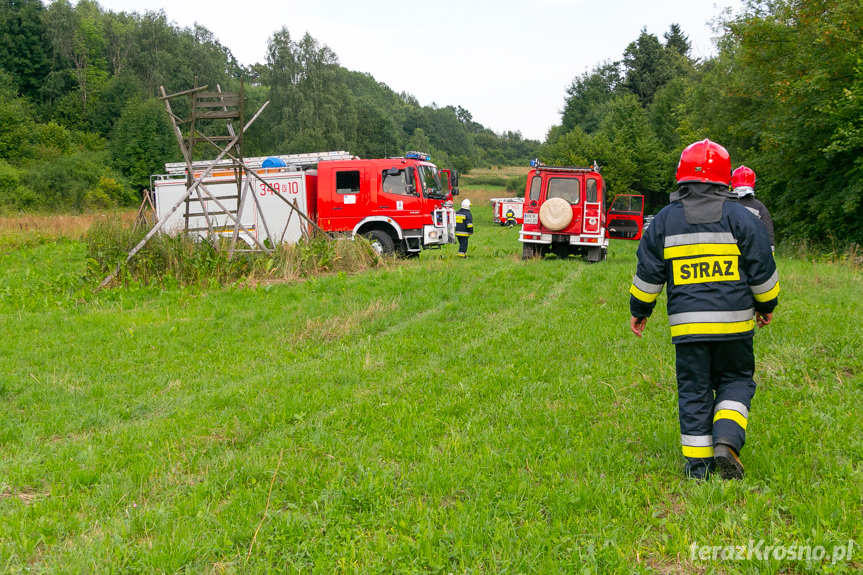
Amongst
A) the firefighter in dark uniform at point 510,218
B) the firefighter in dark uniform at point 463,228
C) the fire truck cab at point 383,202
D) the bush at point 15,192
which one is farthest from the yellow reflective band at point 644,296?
the bush at point 15,192

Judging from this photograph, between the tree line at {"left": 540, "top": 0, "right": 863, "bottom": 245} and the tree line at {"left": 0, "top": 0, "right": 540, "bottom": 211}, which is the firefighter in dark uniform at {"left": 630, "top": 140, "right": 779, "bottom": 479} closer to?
the tree line at {"left": 540, "top": 0, "right": 863, "bottom": 245}

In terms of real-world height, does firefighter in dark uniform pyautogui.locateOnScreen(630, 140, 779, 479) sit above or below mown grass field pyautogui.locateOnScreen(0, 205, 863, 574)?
above

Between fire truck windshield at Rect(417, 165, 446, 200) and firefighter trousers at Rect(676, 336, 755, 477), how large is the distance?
13.4 m

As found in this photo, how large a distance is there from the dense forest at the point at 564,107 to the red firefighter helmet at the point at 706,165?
11.3m

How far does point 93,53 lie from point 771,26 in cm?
7507

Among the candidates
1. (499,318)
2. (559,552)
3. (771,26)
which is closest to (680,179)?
(559,552)

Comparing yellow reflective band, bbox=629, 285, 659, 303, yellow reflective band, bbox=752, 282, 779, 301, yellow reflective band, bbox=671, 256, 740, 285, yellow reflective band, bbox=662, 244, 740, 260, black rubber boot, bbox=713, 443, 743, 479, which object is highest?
yellow reflective band, bbox=662, 244, 740, 260

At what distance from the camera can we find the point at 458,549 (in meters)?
3.01

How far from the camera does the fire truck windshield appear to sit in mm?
16781

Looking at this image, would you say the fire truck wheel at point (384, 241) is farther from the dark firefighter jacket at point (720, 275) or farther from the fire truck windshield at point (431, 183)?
the dark firefighter jacket at point (720, 275)

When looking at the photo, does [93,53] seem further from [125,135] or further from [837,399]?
[837,399]

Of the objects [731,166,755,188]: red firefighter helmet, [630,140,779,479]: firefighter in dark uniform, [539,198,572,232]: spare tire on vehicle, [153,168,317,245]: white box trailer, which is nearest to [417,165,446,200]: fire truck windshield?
[539,198,572,232]: spare tire on vehicle

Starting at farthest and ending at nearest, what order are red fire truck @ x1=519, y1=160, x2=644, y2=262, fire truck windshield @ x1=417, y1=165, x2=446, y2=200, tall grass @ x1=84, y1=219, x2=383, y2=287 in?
fire truck windshield @ x1=417, y1=165, x2=446, y2=200 < red fire truck @ x1=519, y1=160, x2=644, y2=262 < tall grass @ x1=84, y1=219, x2=383, y2=287

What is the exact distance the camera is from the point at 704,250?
12.0 ft
